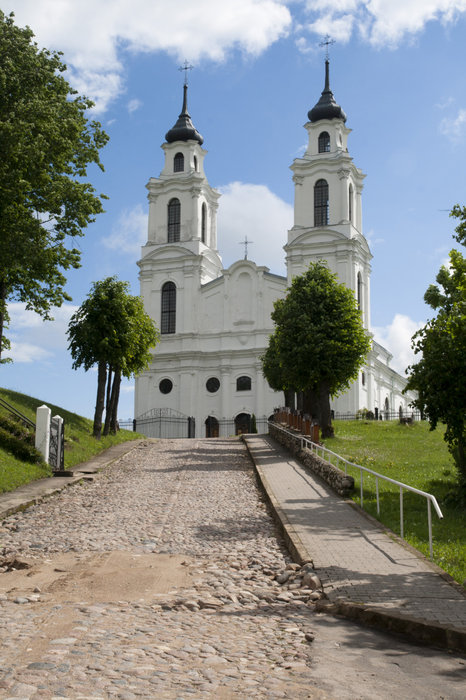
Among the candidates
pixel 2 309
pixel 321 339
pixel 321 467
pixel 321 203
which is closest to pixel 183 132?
pixel 321 203

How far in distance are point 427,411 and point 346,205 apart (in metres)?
40.1

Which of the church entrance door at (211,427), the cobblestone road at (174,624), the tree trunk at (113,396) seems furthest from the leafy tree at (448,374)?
the church entrance door at (211,427)

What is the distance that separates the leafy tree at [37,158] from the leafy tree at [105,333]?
5556 mm

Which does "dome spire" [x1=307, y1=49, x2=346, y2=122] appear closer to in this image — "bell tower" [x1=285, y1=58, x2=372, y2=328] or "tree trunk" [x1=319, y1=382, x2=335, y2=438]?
"bell tower" [x1=285, y1=58, x2=372, y2=328]

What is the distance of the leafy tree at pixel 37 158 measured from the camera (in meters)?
18.2

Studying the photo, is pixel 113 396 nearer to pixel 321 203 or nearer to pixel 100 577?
pixel 100 577

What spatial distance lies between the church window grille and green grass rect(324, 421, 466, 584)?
16.6 metres

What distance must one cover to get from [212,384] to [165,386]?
→ 3574 mm

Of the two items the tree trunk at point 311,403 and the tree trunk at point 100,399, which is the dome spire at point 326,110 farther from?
the tree trunk at point 100,399

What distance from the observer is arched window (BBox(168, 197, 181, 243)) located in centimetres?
5528

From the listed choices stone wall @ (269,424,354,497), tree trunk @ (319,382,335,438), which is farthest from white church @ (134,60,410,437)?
stone wall @ (269,424,354,497)

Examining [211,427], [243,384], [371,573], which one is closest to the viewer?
[371,573]

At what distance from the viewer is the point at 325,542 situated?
31.0ft

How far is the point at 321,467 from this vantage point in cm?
1722
